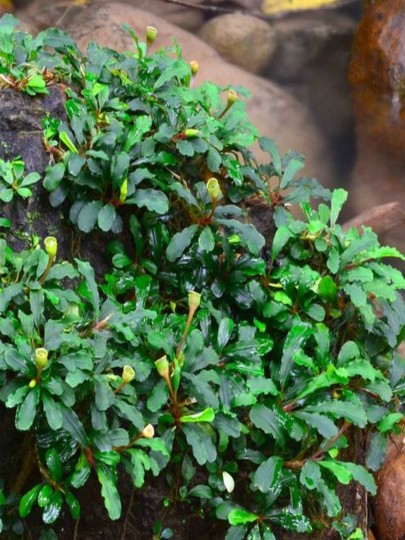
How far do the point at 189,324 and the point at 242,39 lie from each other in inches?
189

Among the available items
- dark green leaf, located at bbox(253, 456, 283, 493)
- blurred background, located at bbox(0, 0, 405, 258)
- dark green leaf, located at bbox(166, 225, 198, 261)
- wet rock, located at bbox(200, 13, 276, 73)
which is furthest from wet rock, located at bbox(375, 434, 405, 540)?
wet rock, located at bbox(200, 13, 276, 73)

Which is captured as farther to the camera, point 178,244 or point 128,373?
point 178,244

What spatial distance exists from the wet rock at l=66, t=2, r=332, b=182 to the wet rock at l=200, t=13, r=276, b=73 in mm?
199

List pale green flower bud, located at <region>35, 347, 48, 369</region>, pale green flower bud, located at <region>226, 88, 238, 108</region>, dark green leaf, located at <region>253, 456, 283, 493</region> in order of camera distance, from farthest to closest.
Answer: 1. pale green flower bud, located at <region>226, 88, 238, 108</region>
2. dark green leaf, located at <region>253, 456, 283, 493</region>
3. pale green flower bud, located at <region>35, 347, 48, 369</region>

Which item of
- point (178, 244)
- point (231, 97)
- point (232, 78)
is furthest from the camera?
point (232, 78)

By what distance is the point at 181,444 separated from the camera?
2.41 m

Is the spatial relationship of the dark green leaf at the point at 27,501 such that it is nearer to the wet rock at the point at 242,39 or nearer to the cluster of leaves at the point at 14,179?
the cluster of leaves at the point at 14,179

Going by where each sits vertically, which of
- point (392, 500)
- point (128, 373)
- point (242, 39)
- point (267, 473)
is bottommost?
point (392, 500)

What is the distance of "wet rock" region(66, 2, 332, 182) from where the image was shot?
229 inches

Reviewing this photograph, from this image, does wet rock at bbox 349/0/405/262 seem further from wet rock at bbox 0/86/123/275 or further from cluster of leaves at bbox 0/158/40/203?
cluster of leaves at bbox 0/158/40/203

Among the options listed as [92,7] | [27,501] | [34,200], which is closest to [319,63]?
[92,7]

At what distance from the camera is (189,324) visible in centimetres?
243

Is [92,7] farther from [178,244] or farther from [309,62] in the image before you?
[178,244]

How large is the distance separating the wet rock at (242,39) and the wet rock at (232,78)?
0.65ft
